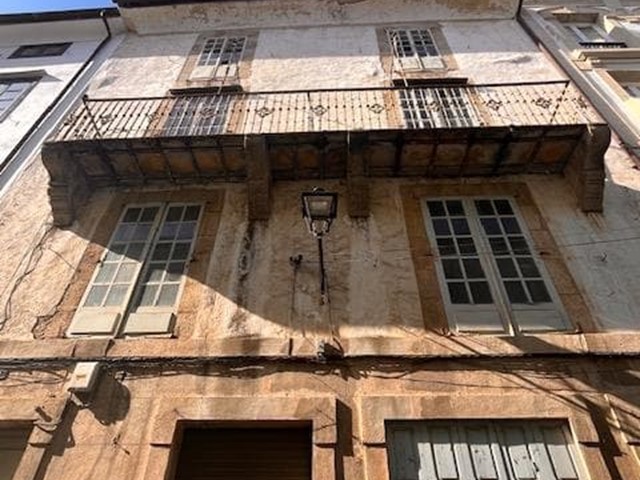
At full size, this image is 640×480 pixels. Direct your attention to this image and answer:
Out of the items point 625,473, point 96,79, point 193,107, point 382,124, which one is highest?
point 96,79

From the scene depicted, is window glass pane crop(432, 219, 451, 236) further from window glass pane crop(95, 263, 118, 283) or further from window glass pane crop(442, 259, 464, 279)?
window glass pane crop(95, 263, 118, 283)

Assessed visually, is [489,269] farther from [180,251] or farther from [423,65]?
[423,65]

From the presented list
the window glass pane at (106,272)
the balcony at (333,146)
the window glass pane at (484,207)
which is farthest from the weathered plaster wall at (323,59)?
the window glass pane at (106,272)

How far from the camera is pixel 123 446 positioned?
4.96m

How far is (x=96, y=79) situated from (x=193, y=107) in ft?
10.0

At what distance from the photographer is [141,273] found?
21.7 ft

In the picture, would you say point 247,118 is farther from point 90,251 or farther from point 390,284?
point 390,284

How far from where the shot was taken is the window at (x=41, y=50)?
39.0 ft

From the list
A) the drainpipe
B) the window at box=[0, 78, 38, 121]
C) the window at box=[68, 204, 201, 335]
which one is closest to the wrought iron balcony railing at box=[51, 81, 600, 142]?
the drainpipe

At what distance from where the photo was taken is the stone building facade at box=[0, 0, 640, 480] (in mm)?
5000

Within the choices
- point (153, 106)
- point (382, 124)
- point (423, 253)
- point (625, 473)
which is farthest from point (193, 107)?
point (625, 473)

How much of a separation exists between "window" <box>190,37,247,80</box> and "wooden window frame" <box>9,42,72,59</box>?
3.63m

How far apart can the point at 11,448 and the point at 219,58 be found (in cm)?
900

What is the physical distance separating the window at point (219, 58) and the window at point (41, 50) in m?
3.65
